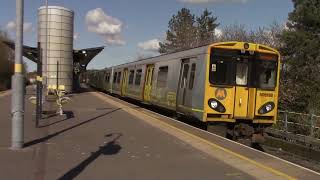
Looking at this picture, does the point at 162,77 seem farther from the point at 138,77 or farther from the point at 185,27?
the point at 185,27

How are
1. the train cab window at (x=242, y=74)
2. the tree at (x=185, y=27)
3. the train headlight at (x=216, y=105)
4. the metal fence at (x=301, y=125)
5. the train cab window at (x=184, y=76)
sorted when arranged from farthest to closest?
1. the tree at (x=185, y=27)
2. the metal fence at (x=301, y=125)
3. the train cab window at (x=184, y=76)
4. the train cab window at (x=242, y=74)
5. the train headlight at (x=216, y=105)

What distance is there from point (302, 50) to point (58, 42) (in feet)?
72.3

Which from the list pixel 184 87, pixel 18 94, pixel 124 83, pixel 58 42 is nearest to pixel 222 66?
pixel 184 87

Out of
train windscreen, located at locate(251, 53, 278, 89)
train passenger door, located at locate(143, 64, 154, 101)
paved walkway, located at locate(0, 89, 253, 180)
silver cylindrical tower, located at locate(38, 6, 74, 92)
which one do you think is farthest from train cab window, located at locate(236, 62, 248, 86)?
silver cylindrical tower, located at locate(38, 6, 74, 92)

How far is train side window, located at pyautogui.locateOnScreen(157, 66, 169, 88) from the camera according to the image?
2180 cm

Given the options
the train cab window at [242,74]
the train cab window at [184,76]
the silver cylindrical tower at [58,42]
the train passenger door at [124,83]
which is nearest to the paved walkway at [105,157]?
the train cab window at [184,76]

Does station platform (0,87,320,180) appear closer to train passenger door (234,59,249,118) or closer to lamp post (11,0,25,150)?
lamp post (11,0,25,150)

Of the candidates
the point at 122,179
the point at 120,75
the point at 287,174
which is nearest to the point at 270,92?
the point at 287,174

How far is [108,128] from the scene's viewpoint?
16531mm

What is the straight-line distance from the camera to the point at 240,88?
16750 millimetres

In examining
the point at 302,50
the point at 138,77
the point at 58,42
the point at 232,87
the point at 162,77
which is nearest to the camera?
→ the point at 232,87

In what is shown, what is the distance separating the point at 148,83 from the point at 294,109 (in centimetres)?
805

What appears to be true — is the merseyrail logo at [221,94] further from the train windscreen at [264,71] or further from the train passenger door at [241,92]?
the train windscreen at [264,71]

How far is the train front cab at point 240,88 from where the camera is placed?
53.9 ft
